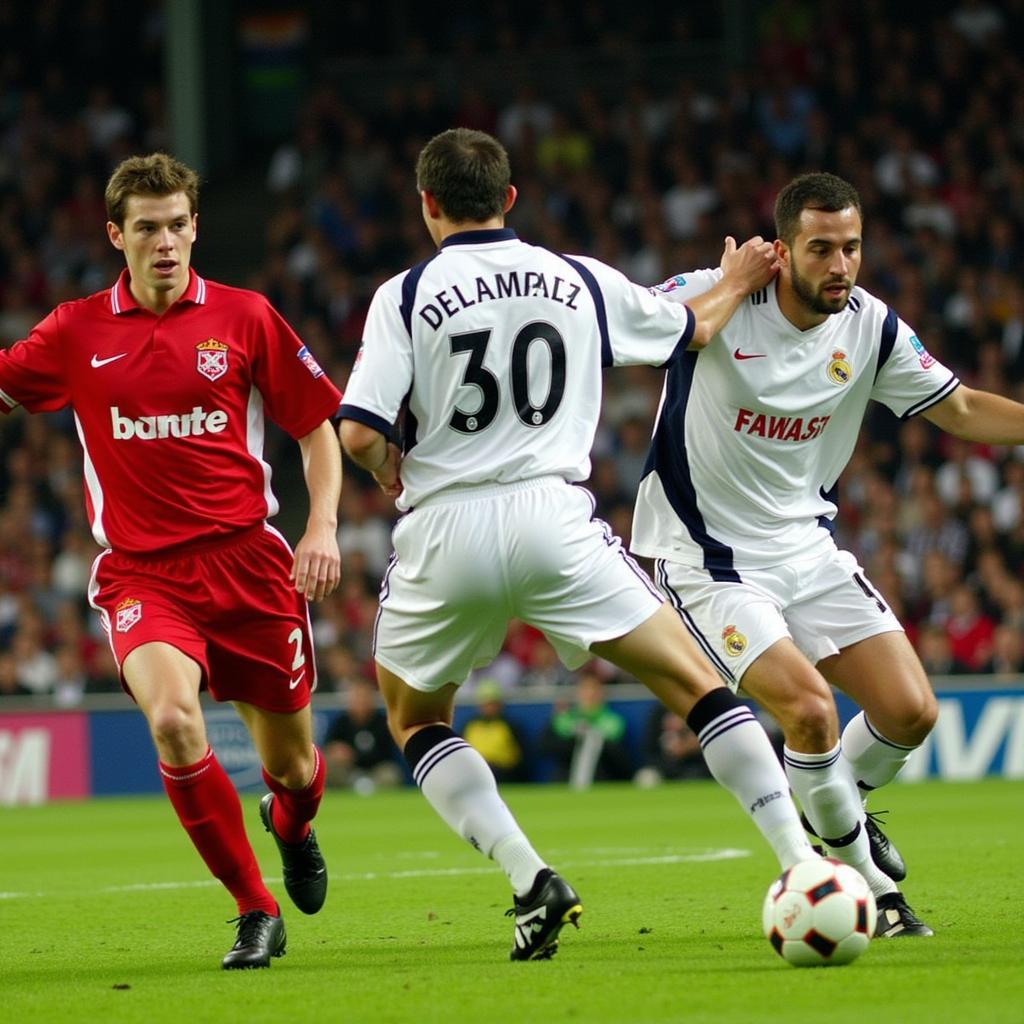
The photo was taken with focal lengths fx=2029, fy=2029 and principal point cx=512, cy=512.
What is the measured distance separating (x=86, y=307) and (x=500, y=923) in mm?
2717

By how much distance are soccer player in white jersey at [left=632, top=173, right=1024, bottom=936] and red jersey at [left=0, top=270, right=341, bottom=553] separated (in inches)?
54.0

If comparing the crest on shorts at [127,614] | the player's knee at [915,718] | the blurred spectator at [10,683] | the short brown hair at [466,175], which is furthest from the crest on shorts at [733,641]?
the blurred spectator at [10,683]

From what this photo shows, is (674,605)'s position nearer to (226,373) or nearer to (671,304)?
(671,304)

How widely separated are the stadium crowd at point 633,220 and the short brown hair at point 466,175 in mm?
11863

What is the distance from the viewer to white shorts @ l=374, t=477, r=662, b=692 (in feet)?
19.5

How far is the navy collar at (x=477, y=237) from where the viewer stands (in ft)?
20.1

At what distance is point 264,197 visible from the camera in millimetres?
26953

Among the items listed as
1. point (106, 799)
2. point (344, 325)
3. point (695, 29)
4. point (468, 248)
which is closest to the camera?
point (468, 248)

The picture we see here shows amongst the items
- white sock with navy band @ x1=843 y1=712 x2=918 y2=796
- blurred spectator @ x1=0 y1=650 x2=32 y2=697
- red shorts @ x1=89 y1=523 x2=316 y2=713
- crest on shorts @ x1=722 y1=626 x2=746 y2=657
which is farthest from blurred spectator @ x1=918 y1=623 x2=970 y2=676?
red shorts @ x1=89 y1=523 x2=316 y2=713

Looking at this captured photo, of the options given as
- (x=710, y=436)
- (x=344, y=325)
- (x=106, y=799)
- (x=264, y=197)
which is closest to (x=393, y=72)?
(x=264, y=197)

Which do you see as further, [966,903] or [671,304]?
[966,903]

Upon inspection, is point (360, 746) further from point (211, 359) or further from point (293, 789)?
point (211, 359)

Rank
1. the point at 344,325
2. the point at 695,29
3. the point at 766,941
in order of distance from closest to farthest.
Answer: the point at 766,941, the point at 344,325, the point at 695,29

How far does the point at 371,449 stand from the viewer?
19.7 ft
